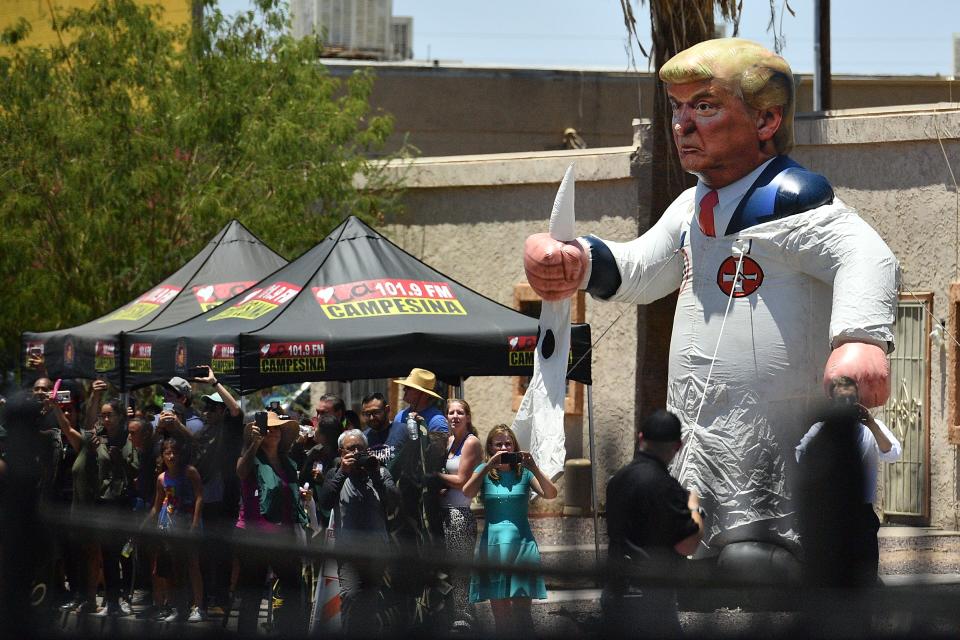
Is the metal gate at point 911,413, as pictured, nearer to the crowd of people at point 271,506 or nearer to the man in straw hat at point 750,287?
the crowd of people at point 271,506

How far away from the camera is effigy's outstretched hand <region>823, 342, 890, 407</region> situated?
4.81 m

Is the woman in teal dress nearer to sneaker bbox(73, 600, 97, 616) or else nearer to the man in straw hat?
the man in straw hat

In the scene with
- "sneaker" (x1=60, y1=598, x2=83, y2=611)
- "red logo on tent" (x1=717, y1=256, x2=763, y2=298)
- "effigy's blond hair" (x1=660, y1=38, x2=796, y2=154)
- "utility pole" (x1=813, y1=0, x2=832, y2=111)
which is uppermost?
"utility pole" (x1=813, y1=0, x2=832, y2=111)

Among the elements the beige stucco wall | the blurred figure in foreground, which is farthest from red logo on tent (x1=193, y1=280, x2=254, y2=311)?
the blurred figure in foreground

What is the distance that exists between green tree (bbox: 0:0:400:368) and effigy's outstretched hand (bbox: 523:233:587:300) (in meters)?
8.89

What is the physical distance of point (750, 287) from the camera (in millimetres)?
5270

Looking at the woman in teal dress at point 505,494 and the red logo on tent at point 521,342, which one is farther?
the red logo on tent at point 521,342

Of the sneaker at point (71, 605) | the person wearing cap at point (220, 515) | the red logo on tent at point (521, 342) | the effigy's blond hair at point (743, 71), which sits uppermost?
the effigy's blond hair at point (743, 71)

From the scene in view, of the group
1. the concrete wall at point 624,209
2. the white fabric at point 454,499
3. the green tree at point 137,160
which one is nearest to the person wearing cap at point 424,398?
the white fabric at point 454,499

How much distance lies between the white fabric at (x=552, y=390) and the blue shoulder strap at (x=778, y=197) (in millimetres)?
642

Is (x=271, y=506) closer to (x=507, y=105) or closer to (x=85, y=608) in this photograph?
(x=85, y=608)

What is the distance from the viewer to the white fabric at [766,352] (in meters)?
5.16

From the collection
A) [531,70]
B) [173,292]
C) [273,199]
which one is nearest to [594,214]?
[273,199]

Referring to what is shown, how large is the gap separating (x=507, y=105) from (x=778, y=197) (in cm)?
1702
